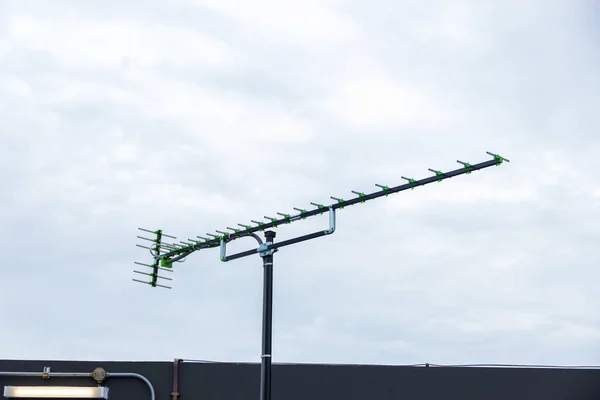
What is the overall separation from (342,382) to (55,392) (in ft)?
17.2

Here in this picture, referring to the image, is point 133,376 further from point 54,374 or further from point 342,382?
point 342,382

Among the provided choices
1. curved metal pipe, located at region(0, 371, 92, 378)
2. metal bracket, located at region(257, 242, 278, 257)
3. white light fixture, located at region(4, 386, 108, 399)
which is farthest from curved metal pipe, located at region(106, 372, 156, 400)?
metal bracket, located at region(257, 242, 278, 257)

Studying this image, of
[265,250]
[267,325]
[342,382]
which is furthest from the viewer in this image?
[342,382]

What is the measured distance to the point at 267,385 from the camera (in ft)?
45.2

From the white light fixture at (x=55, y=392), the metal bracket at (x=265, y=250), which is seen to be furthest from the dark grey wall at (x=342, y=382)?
the metal bracket at (x=265, y=250)

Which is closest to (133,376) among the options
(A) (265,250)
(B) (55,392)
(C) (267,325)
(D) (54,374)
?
(D) (54,374)

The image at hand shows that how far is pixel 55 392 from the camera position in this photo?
15.6m

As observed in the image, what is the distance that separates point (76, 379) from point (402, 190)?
6933 mm

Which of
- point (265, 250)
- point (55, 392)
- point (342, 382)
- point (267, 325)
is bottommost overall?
point (55, 392)

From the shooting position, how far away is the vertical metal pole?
13.8 meters

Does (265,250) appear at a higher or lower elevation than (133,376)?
higher

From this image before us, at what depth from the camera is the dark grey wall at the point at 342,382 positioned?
16.6 metres

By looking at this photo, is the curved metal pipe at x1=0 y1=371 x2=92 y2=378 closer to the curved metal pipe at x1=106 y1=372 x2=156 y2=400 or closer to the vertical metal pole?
the curved metal pipe at x1=106 y1=372 x2=156 y2=400

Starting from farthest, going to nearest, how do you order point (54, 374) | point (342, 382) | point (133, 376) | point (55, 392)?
point (342, 382)
point (133, 376)
point (54, 374)
point (55, 392)
